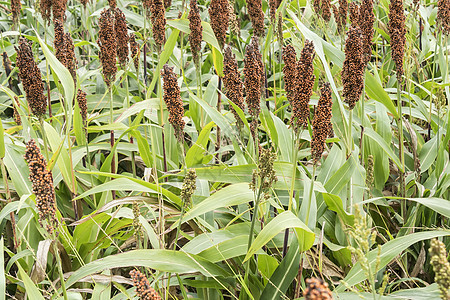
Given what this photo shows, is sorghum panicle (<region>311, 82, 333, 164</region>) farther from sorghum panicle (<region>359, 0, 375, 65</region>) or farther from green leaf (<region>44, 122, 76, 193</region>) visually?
green leaf (<region>44, 122, 76, 193</region>)

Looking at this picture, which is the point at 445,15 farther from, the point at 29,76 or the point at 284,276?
the point at 29,76

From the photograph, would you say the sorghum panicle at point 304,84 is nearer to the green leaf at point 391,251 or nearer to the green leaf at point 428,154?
the green leaf at point 391,251

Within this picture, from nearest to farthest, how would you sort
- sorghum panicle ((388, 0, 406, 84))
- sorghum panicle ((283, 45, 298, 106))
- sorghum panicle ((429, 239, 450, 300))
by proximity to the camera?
sorghum panicle ((429, 239, 450, 300))
sorghum panicle ((283, 45, 298, 106))
sorghum panicle ((388, 0, 406, 84))

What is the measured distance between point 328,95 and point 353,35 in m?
→ 0.39

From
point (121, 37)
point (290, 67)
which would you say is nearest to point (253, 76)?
point (290, 67)

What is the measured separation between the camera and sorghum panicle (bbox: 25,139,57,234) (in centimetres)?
133

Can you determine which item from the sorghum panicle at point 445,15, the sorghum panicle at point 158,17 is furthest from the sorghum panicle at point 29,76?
the sorghum panicle at point 445,15

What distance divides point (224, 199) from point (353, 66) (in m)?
0.79

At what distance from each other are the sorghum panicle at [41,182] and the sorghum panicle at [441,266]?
1036 mm

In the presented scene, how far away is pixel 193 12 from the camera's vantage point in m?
2.74

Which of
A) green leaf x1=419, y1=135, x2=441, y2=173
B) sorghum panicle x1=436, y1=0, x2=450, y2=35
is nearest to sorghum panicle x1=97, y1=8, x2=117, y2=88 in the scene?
green leaf x1=419, y1=135, x2=441, y2=173

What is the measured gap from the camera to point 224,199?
2.01 m

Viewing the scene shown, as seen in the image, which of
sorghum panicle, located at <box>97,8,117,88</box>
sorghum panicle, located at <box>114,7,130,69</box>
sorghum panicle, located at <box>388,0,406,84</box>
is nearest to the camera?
sorghum panicle, located at <box>388,0,406,84</box>

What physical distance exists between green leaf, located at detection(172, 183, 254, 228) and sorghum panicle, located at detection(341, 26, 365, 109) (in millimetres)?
618
